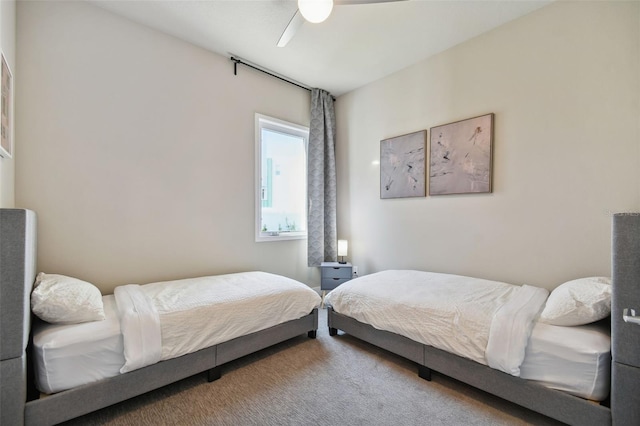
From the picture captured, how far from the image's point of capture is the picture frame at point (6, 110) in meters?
1.67

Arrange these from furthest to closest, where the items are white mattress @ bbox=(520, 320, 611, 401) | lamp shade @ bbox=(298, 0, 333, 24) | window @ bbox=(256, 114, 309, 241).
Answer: window @ bbox=(256, 114, 309, 241) → lamp shade @ bbox=(298, 0, 333, 24) → white mattress @ bbox=(520, 320, 611, 401)

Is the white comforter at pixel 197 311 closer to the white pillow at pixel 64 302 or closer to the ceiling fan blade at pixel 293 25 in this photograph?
the white pillow at pixel 64 302

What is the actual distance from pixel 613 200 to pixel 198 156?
3582 mm

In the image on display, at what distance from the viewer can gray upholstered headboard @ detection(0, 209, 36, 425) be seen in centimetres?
127

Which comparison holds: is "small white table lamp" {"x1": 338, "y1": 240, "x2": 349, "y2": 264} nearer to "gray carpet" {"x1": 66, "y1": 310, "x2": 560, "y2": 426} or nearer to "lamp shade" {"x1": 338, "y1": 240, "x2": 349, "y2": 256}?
"lamp shade" {"x1": 338, "y1": 240, "x2": 349, "y2": 256}

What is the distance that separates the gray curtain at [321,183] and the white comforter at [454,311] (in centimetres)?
111

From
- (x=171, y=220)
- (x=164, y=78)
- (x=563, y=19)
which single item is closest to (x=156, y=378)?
(x=171, y=220)

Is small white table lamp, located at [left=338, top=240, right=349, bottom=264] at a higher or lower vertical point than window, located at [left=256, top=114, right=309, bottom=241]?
lower

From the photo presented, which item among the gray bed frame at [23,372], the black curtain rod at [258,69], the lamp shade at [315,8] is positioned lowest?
the gray bed frame at [23,372]

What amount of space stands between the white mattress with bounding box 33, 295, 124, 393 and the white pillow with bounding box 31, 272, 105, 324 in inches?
1.9

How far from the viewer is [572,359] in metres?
1.47

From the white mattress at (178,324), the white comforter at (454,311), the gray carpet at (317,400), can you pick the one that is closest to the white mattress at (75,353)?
the white mattress at (178,324)

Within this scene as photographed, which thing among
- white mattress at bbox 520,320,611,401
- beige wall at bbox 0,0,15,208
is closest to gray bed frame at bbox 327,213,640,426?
white mattress at bbox 520,320,611,401

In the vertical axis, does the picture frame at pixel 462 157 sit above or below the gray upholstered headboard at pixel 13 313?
above
